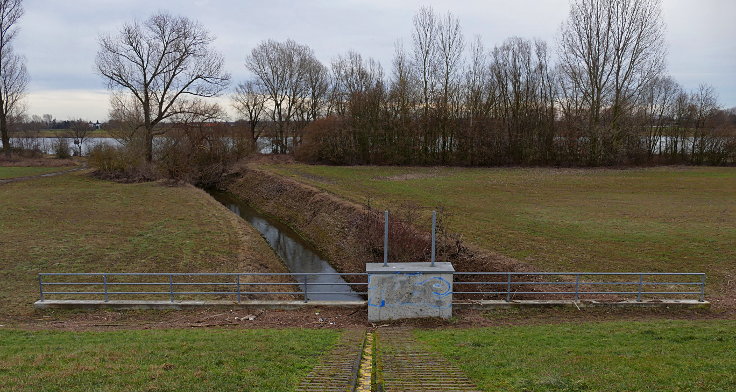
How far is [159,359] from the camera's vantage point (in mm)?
8297

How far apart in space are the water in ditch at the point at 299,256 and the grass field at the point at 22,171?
25.5 m

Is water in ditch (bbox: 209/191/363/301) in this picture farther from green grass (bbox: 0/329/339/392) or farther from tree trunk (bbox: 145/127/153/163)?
tree trunk (bbox: 145/127/153/163)

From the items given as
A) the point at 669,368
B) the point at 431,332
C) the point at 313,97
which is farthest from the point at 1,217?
the point at 313,97

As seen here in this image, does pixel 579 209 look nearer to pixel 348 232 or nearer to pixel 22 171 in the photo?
pixel 348 232

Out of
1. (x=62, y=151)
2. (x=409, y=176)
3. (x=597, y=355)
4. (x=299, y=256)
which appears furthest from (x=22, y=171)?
(x=597, y=355)

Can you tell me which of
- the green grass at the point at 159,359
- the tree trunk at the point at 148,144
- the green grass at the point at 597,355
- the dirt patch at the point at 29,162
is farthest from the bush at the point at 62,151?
the green grass at the point at 597,355

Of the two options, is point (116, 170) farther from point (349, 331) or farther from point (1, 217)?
point (349, 331)

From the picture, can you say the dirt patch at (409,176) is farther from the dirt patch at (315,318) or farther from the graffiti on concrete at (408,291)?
the graffiti on concrete at (408,291)

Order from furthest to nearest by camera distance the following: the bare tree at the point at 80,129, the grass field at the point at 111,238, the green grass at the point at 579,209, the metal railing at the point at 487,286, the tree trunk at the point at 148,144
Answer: the bare tree at the point at 80,129 < the tree trunk at the point at 148,144 < the green grass at the point at 579,209 < the grass field at the point at 111,238 < the metal railing at the point at 487,286

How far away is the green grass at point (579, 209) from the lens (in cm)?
1814

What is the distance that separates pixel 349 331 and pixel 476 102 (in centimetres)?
5153

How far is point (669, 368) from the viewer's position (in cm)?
750

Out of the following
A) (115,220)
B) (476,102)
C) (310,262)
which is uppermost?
(476,102)

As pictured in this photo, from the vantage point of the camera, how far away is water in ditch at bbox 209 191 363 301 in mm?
18202
